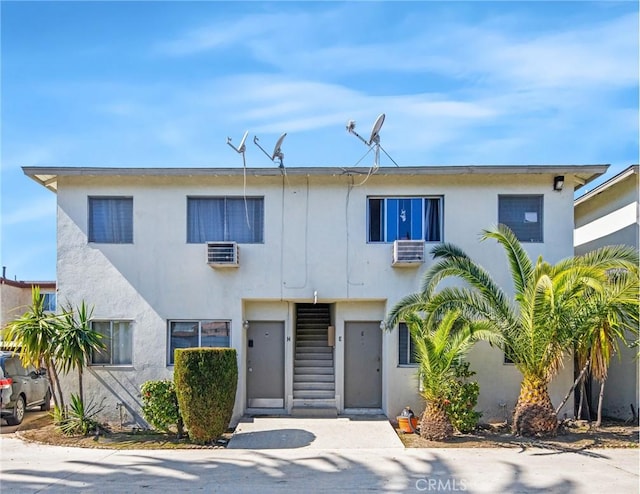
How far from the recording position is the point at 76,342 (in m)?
11.3

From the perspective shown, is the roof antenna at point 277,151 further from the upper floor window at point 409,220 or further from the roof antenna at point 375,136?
the upper floor window at point 409,220

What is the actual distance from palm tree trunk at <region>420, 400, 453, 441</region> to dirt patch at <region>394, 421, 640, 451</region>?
4.4 inches

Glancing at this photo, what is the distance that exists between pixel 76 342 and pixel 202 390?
10.2 feet

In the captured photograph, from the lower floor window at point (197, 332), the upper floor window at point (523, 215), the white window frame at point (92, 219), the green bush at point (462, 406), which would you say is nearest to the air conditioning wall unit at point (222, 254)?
the lower floor window at point (197, 332)

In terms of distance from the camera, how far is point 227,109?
1208 cm

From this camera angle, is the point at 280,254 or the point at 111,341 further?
the point at 280,254

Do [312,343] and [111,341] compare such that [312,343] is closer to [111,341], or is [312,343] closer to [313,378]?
[313,378]

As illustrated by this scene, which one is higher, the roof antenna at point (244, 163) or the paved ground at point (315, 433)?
the roof antenna at point (244, 163)

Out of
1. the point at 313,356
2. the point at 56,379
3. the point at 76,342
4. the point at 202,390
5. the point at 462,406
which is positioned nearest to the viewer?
the point at 202,390

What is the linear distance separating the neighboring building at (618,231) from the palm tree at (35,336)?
12.6 meters

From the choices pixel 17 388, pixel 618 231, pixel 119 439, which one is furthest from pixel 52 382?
pixel 618 231

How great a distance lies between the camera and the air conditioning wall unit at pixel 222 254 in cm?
1220

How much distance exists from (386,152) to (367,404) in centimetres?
598

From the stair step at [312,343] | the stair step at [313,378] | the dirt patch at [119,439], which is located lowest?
the dirt patch at [119,439]
